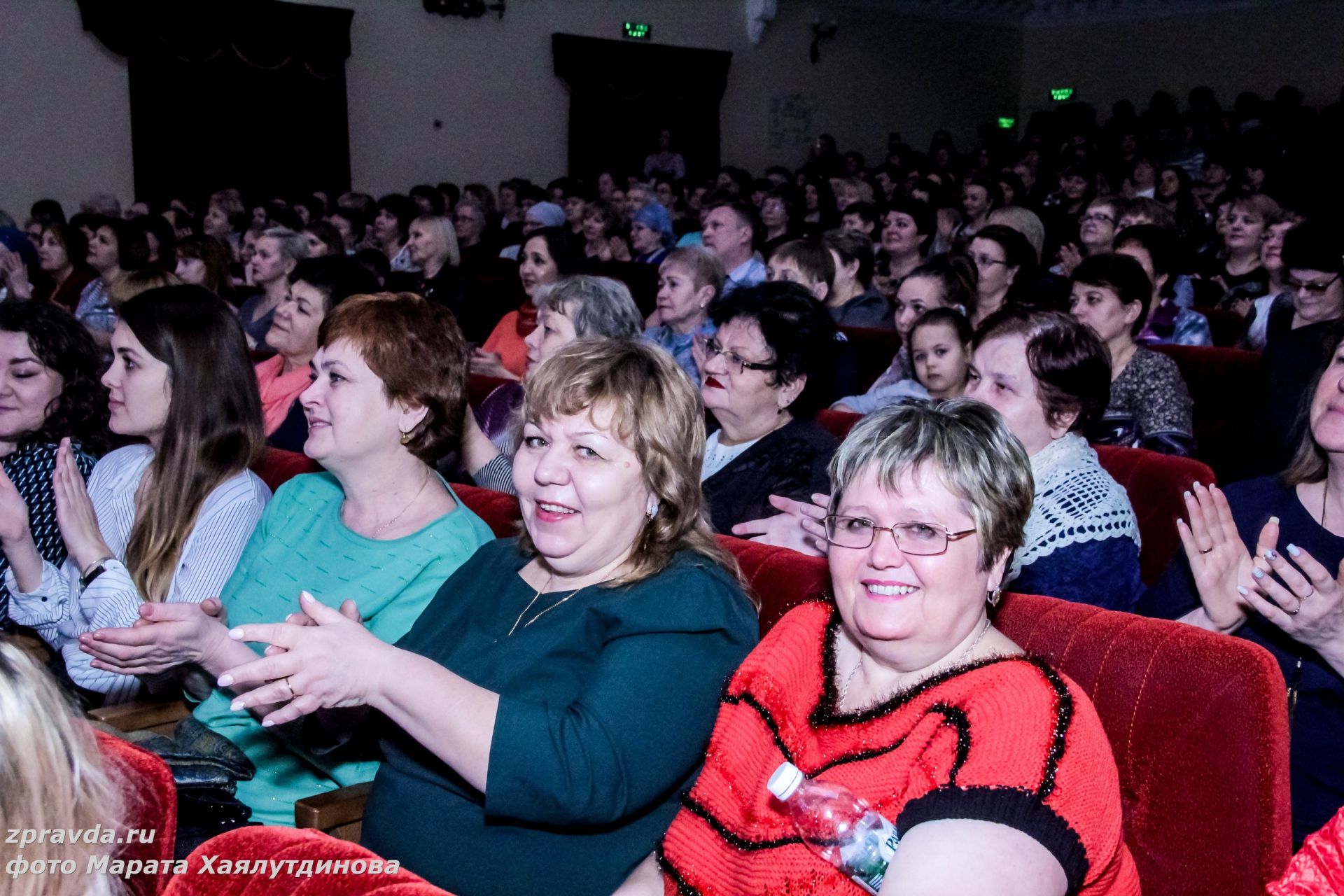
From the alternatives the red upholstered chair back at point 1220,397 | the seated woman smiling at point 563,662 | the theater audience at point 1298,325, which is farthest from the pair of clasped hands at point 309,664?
the red upholstered chair back at point 1220,397

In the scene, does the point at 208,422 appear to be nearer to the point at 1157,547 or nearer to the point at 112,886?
the point at 112,886

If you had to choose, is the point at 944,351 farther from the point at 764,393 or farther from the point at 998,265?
the point at 998,265

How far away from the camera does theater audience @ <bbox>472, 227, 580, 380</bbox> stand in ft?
17.4

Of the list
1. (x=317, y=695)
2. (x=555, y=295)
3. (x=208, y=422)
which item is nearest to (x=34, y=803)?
(x=317, y=695)

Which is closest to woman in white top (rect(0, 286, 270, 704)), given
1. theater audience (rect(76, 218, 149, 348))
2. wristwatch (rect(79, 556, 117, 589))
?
wristwatch (rect(79, 556, 117, 589))

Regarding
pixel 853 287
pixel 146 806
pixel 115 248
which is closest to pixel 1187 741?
pixel 146 806

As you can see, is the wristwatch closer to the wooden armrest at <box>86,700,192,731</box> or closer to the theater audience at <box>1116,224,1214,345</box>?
the wooden armrest at <box>86,700,192,731</box>

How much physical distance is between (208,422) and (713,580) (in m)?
1.39

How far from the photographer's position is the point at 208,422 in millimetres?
2570

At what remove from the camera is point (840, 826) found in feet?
4.34

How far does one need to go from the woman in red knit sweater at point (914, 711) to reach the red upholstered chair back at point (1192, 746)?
0.15m

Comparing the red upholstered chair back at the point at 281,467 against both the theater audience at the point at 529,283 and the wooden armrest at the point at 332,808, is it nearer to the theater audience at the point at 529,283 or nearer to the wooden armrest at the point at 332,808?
the wooden armrest at the point at 332,808

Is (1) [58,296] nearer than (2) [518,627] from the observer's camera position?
No

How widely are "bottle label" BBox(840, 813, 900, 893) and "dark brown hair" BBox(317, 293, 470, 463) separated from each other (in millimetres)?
1235
